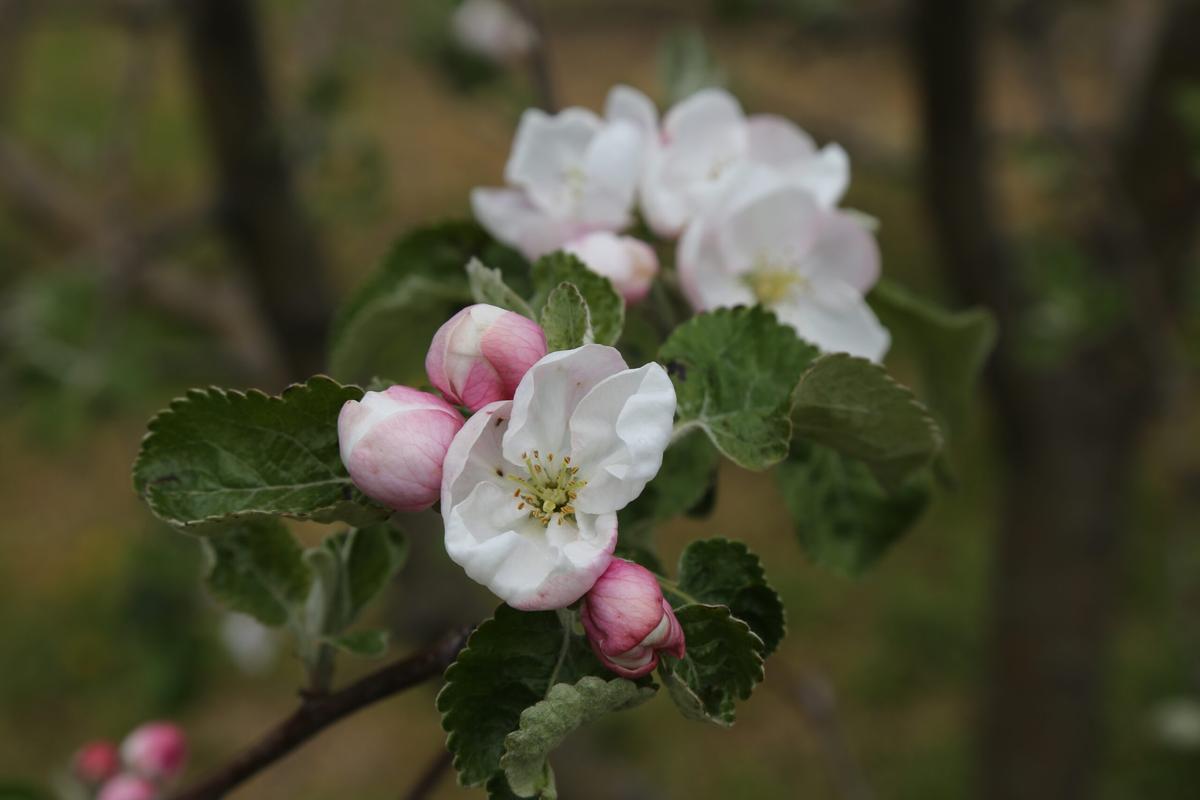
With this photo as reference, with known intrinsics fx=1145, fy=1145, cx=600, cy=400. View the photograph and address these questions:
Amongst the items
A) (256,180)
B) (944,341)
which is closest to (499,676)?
(944,341)

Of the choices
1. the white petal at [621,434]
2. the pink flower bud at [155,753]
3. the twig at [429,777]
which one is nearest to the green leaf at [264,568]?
the twig at [429,777]

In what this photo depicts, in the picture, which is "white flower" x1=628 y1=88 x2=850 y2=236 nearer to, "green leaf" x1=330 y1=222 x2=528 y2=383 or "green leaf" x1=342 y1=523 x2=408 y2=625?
"green leaf" x1=330 y1=222 x2=528 y2=383

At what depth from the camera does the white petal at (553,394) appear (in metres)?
0.51

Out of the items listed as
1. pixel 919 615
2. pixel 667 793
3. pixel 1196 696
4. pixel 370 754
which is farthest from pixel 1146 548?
pixel 370 754

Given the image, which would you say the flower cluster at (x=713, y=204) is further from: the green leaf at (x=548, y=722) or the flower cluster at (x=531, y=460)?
the green leaf at (x=548, y=722)

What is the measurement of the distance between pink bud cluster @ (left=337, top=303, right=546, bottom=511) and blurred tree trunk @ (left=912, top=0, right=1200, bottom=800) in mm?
1550

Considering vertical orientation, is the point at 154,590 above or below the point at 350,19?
below

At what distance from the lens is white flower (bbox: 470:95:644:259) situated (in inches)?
27.5

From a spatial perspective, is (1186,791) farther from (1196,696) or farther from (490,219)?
(490,219)

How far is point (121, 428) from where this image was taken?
3.96m

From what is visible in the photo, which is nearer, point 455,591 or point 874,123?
point 455,591

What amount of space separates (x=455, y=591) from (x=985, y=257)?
1146 mm

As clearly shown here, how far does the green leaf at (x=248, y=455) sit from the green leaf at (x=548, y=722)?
12 centimetres

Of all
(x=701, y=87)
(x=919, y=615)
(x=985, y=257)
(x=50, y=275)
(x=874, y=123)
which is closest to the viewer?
(x=701, y=87)
